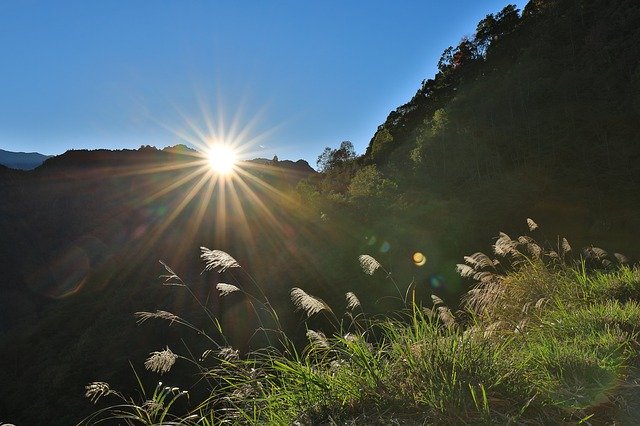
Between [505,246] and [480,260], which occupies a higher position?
[505,246]

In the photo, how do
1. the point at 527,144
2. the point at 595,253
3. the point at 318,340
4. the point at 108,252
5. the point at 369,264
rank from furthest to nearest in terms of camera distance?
the point at 108,252 < the point at 527,144 < the point at 595,253 < the point at 369,264 < the point at 318,340

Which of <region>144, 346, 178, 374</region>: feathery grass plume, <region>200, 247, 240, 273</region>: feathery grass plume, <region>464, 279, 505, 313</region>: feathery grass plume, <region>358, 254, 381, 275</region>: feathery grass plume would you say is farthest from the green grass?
<region>464, 279, 505, 313</region>: feathery grass plume

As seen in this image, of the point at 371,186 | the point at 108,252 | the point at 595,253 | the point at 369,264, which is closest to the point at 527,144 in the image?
the point at 371,186

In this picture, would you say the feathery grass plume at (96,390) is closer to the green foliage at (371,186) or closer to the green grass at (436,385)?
the green grass at (436,385)

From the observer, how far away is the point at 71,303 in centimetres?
7519

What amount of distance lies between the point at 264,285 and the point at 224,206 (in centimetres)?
4116

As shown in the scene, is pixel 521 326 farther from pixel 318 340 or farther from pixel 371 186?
pixel 371 186

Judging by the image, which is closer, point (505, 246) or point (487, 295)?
point (487, 295)

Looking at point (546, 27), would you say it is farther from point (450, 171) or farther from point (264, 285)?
point (264, 285)

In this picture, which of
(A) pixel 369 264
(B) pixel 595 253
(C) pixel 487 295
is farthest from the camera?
(B) pixel 595 253

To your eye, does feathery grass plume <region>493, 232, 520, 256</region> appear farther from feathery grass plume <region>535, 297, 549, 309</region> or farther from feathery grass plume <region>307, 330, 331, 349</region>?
feathery grass plume <region>307, 330, 331, 349</region>

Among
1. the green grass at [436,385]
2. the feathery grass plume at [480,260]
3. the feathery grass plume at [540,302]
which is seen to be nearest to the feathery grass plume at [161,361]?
the green grass at [436,385]

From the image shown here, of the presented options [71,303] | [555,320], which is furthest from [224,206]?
[555,320]

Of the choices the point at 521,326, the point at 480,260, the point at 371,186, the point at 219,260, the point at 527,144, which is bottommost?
the point at 371,186
